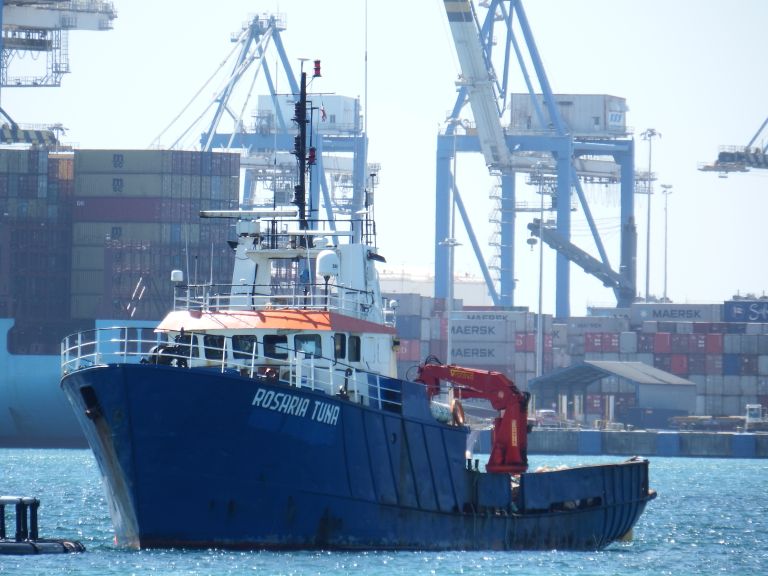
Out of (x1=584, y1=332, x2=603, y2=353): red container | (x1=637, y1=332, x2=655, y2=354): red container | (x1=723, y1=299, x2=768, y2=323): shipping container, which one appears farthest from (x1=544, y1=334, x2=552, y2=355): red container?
(x1=723, y1=299, x2=768, y2=323): shipping container

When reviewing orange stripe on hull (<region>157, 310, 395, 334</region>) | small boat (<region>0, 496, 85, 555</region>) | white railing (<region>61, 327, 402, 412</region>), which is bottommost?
small boat (<region>0, 496, 85, 555</region>)

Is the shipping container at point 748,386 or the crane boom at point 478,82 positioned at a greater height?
the crane boom at point 478,82

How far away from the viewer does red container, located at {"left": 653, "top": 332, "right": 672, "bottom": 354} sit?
10294 centimetres

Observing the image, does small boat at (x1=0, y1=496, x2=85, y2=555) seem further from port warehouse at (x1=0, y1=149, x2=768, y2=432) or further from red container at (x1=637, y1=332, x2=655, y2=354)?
red container at (x1=637, y1=332, x2=655, y2=354)

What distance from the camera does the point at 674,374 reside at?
102 m

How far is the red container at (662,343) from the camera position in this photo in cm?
10294

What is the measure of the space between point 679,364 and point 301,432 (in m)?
77.5

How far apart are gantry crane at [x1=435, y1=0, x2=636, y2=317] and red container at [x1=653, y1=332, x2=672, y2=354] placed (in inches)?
408

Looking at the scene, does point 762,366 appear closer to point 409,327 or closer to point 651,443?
point 651,443

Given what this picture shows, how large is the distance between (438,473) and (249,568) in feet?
17.7

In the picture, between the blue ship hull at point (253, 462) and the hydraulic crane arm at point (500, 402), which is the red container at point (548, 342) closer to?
the hydraulic crane arm at point (500, 402)

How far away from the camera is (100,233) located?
3250 inches

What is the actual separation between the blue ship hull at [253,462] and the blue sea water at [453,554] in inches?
17.1

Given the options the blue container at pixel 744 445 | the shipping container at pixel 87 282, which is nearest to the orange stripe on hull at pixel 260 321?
the shipping container at pixel 87 282
